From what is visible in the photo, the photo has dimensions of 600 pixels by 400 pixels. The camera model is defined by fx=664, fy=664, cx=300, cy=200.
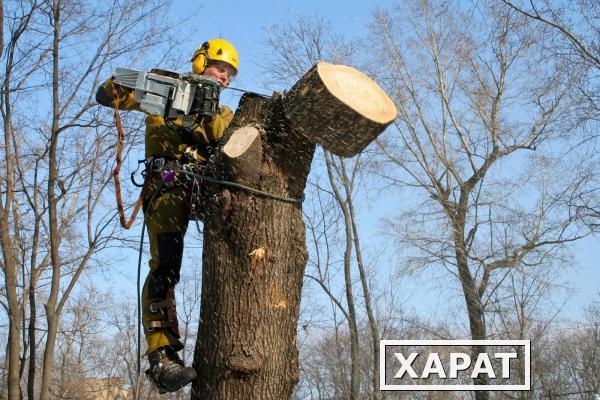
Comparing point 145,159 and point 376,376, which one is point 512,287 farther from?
point 145,159

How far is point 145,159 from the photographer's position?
3.54 metres

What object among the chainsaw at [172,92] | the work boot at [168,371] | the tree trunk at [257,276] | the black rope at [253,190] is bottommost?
the work boot at [168,371]

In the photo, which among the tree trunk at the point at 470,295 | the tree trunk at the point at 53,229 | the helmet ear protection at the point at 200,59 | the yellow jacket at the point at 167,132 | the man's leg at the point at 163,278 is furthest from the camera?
the tree trunk at the point at 470,295

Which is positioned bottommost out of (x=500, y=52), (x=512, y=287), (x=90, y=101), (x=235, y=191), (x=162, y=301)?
(x=162, y=301)

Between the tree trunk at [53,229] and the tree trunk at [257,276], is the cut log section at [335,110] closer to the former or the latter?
the tree trunk at [257,276]

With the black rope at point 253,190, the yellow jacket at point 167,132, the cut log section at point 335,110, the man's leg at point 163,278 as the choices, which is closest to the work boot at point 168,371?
the man's leg at point 163,278

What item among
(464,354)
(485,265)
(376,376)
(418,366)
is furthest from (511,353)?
(418,366)

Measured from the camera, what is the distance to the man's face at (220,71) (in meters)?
3.71

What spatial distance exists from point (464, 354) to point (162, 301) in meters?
12.5

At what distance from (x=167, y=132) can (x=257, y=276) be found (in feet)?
3.62

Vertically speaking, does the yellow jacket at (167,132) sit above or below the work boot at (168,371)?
above

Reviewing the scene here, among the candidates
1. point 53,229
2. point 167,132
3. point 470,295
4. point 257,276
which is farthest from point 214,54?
point 470,295

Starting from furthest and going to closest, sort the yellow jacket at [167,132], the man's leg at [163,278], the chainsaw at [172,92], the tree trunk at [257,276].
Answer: the yellow jacket at [167,132] < the chainsaw at [172,92] < the man's leg at [163,278] < the tree trunk at [257,276]

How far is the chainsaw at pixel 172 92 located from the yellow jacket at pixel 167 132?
0.10 metres
